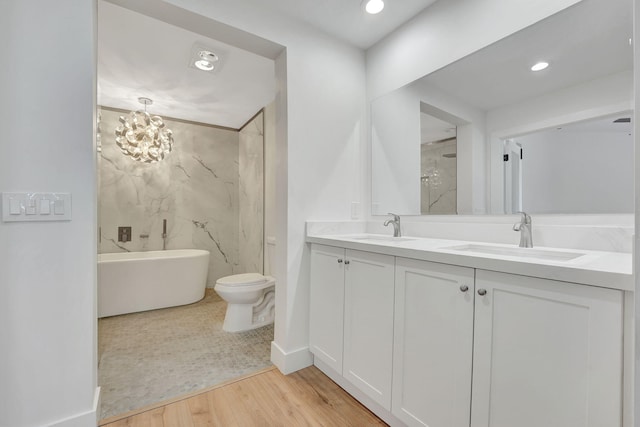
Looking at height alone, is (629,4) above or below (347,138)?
above

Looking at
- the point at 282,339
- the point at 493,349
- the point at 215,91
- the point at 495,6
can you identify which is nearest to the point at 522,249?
the point at 493,349

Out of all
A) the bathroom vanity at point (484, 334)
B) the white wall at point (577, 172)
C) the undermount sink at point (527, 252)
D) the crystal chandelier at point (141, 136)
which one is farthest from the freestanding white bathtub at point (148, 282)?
the white wall at point (577, 172)

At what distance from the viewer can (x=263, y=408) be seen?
1576 millimetres

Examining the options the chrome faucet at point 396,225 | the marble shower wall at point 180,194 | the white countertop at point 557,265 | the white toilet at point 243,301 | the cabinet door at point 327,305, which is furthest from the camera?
the marble shower wall at point 180,194

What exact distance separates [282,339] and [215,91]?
8.69ft

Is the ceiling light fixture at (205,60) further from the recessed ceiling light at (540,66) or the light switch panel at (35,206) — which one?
the recessed ceiling light at (540,66)

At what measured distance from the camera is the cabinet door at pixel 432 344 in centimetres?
108

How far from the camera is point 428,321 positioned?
3.97 feet

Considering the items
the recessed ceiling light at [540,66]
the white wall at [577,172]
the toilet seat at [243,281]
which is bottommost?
the toilet seat at [243,281]

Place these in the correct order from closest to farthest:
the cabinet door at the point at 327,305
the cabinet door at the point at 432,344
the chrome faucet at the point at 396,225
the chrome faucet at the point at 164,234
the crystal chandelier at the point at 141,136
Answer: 1. the cabinet door at the point at 432,344
2. the cabinet door at the point at 327,305
3. the chrome faucet at the point at 396,225
4. the crystal chandelier at the point at 141,136
5. the chrome faucet at the point at 164,234

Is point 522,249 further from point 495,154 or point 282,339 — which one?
point 282,339

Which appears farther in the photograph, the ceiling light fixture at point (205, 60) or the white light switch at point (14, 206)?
the ceiling light fixture at point (205, 60)

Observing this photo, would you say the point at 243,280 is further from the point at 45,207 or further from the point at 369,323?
the point at 45,207

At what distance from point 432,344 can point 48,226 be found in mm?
1735
